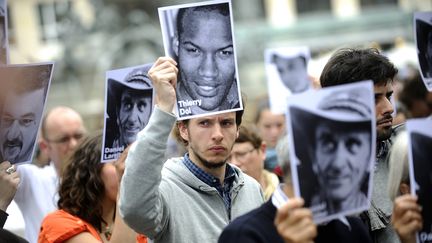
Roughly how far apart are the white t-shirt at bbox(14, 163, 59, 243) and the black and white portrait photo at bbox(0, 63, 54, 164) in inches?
58.9

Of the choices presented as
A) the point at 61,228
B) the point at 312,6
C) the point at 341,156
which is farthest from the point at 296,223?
the point at 312,6

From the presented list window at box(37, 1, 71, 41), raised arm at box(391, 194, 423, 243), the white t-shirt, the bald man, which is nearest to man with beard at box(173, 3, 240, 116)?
raised arm at box(391, 194, 423, 243)

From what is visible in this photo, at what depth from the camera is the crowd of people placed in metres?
3.65

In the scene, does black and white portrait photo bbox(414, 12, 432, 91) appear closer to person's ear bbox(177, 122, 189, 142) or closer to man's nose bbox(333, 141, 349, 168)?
person's ear bbox(177, 122, 189, 142)

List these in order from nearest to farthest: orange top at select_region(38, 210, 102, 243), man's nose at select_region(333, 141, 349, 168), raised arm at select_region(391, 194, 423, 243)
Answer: man's nose at select_region(333, 141, 349, 168), raised arm at select_region(391, 194, 423, 243), orange top at select_region(38, 210, 102, 243)

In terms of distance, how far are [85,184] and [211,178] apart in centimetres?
111

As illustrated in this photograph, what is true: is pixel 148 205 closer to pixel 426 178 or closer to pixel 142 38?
pixel 426 178

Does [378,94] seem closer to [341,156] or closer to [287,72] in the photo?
[341,156]

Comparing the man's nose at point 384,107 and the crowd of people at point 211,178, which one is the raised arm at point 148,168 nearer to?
the crowd of people at point 211,178

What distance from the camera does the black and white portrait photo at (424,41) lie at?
196 inches

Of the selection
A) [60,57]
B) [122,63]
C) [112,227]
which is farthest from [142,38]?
[112,227]

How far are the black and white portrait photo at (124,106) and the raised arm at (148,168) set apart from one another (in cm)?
73

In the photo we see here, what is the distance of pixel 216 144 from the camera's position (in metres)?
4.62

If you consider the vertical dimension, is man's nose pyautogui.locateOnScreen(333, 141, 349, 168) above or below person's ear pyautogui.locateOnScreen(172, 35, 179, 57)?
below
